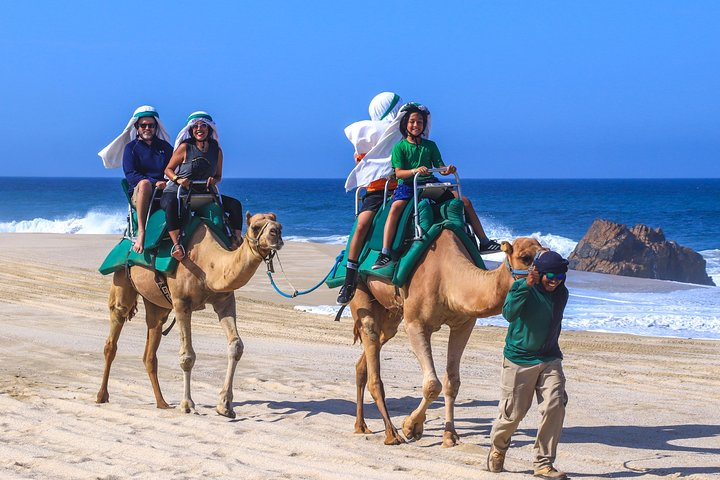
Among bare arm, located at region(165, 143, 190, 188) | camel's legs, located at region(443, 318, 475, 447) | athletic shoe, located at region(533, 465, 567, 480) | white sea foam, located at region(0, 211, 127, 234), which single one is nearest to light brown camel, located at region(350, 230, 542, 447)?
camel's legs, located at region(443, 318, 475, 447)

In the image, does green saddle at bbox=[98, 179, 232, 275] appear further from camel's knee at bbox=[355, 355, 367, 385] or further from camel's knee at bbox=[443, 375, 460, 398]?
camel's knee at bbox=[443, 375, 460, 398]

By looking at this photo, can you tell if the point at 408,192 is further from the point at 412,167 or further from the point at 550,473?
the point at 550,473

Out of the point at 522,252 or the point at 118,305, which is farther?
the point at 118,305

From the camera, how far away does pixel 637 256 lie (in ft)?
106

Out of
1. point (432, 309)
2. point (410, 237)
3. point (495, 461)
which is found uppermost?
point (410, 237)

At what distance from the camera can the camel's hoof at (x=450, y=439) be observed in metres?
9.14

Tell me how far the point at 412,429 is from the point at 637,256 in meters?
24.2

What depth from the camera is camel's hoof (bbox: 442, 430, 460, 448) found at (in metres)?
9.14

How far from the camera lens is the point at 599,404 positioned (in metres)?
11.3

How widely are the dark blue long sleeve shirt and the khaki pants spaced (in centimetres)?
513

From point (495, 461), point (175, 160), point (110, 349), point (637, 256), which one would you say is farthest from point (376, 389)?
point (637, 256)

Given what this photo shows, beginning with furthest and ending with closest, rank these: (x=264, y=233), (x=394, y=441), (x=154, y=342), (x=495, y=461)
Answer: (x=154, y=342), (x=264, y=233), (x=394, y=441), (x=495, y=461)

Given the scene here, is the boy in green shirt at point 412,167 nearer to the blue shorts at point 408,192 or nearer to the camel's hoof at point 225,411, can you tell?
the blue shorts at point 408,192

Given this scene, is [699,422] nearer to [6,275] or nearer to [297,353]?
[297,353]
